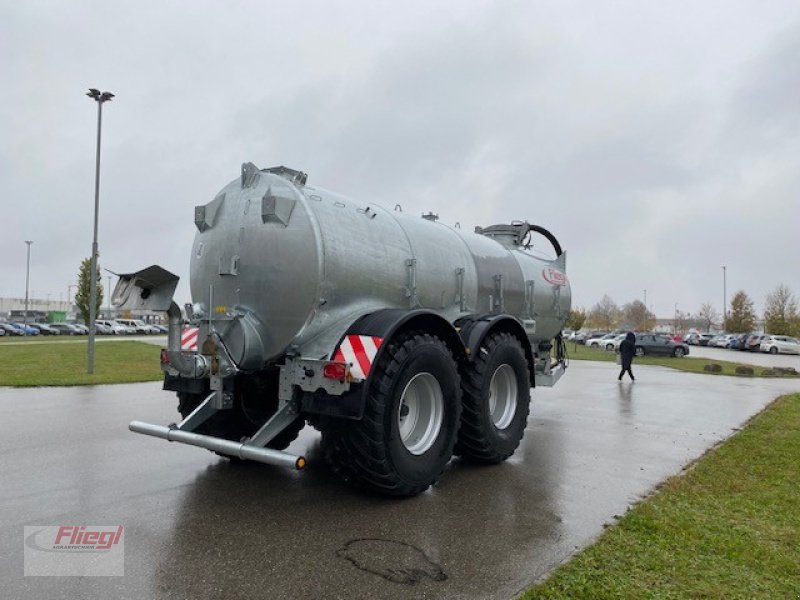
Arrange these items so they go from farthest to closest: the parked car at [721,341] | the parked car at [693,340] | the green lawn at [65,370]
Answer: the parked car at [693,340] → the parked car at [721,341] → the green lawn at [65,370]

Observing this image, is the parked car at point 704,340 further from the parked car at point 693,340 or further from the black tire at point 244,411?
the black tire at point 244,411

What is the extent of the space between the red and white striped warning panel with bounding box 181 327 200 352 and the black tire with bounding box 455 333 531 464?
8.67 feet

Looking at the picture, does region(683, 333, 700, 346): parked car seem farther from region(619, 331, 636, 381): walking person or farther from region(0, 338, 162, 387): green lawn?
region(0, 338, 162, 387): green lawn

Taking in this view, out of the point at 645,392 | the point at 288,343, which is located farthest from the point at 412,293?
the point at 645,392

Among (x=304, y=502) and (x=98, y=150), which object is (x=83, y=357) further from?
(x=304, y=502)

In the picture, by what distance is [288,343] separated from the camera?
502 cm

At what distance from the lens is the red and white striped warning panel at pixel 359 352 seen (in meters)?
4.63

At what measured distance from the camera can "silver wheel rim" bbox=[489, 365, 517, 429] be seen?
6829 mm

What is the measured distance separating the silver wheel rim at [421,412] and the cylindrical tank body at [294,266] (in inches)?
32.9

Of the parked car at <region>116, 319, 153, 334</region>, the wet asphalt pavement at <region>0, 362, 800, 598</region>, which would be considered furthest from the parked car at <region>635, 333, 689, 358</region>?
the parked car at <region>116, 319, 153, 334</region>

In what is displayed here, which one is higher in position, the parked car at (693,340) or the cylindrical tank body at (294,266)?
the cylindrical tank body at (294,266)

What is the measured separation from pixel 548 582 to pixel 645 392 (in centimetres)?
1194

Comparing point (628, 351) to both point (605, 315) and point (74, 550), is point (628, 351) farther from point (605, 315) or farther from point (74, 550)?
point (605, 315)

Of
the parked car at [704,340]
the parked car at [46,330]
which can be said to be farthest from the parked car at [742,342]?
the parked car at [46,330]
